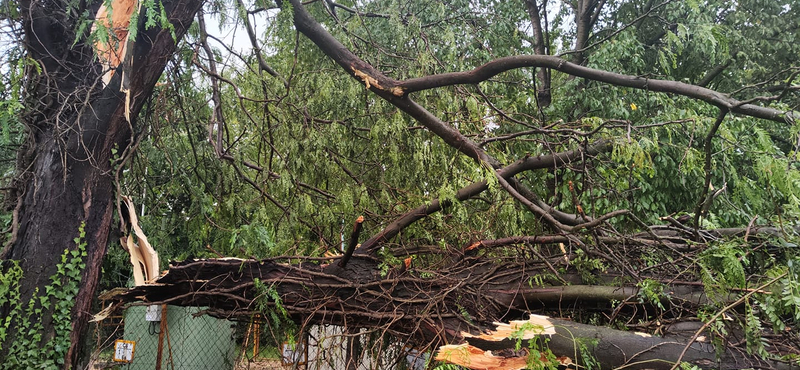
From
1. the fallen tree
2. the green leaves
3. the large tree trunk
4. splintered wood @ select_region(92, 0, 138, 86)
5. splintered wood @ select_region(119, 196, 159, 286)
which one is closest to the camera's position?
the fallen tree

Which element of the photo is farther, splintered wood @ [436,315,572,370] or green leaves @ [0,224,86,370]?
green leaves @ [0,224,86,370]

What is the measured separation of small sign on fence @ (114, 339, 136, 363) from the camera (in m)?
4.79

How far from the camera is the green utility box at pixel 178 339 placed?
254 inches

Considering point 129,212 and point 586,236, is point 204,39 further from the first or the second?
point 586,236

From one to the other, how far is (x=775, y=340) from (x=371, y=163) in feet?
9.94

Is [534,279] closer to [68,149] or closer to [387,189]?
[387,189]

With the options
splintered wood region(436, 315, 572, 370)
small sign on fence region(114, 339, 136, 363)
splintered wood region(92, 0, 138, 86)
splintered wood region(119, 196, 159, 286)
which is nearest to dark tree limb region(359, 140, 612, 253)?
splintered wood region(436, 315, 572, 370)

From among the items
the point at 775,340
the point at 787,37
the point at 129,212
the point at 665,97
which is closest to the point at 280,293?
the point at 129,212

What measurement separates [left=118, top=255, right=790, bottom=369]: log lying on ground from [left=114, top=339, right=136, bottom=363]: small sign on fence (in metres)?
1.62

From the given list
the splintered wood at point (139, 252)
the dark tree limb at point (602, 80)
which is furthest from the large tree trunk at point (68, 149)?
the dark tree limb at point (602, 80)

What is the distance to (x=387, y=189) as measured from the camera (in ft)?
15.0

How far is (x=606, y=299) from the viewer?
9.95 ft

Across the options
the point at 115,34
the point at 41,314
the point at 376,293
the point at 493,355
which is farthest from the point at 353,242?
the point at 115,34

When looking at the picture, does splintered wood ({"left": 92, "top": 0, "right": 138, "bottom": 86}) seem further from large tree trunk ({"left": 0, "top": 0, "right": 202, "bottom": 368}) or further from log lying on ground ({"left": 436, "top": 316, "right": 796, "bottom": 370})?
log lying on ground ({"left": 436, "top": 316, "right": 796, "bottom": 370})
